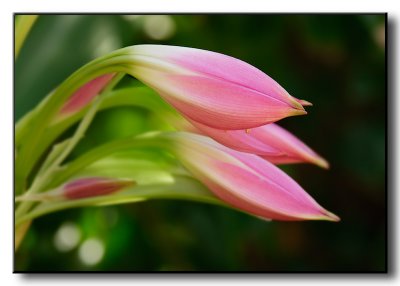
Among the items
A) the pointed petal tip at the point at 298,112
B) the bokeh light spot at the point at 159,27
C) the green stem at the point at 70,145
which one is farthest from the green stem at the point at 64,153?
the bokeh light spot at the point at 159,27

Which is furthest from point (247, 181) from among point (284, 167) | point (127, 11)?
point (284, 167)

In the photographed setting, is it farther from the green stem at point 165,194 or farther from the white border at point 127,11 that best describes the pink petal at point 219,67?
the white border at point 127,11

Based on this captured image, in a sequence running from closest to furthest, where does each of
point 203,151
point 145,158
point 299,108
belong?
1. point 299,108
2. point 203,151
3. point 145,158

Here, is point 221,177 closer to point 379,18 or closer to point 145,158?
point 145,158

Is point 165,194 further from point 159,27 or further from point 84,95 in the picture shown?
point 159,27

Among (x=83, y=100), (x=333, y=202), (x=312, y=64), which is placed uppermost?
(x=312, y=64)

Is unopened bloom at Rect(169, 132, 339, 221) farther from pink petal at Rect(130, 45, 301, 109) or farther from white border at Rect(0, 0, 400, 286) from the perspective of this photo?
white border at Rect(0, 0, 400, 286)

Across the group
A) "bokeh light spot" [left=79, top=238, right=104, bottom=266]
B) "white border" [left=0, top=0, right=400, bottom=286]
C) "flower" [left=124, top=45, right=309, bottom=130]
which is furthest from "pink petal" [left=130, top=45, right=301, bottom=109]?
"bokeh light spot" [left=79, top=238, right=104, bottom=266]
